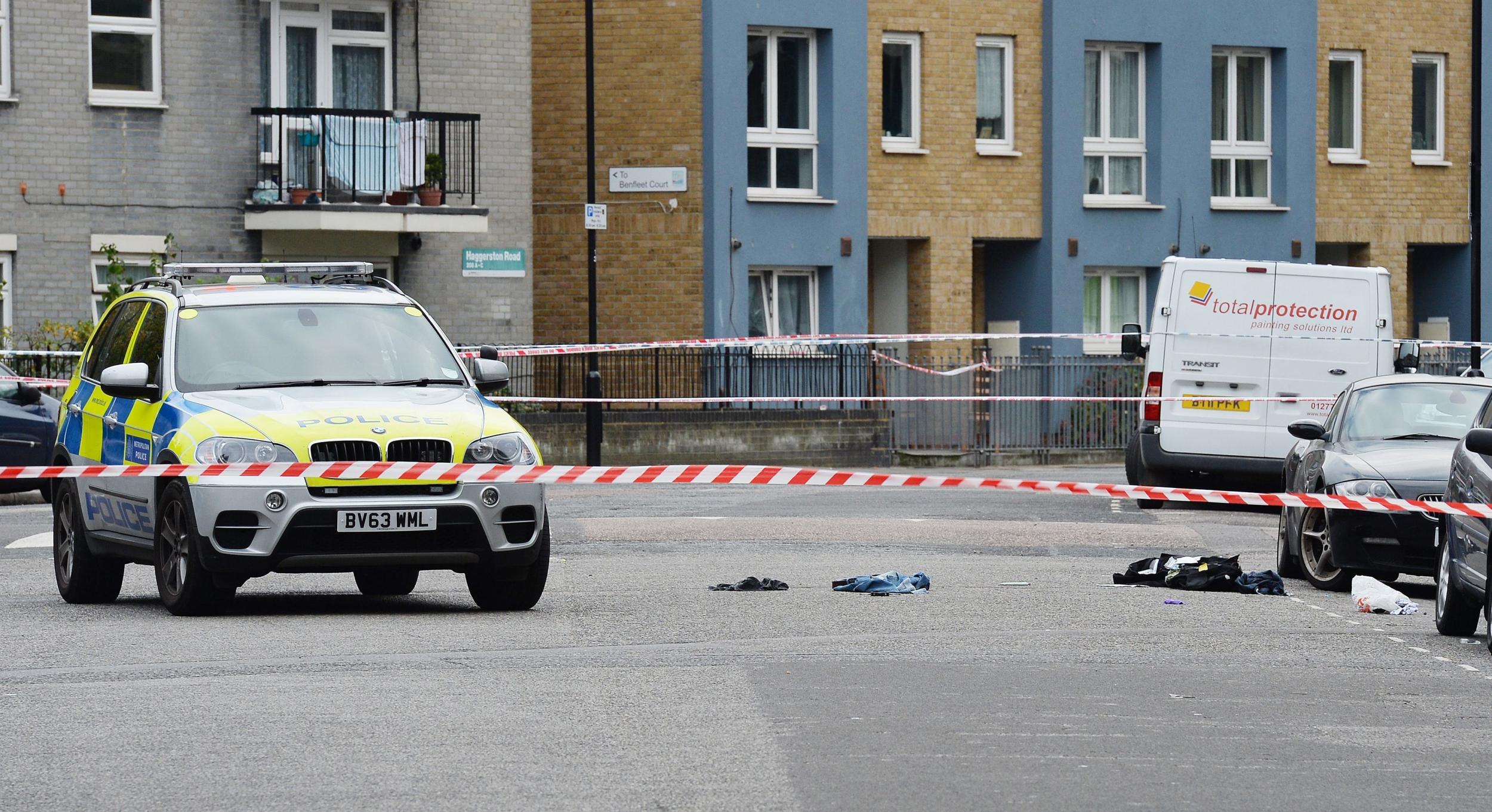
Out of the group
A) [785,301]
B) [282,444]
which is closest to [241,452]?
[282,444]

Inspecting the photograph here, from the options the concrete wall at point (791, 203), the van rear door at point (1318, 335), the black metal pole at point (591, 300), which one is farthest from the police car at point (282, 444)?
the concrete wall at point (791, 203)

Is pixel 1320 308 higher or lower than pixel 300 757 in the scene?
higher

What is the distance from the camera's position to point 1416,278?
126 feet

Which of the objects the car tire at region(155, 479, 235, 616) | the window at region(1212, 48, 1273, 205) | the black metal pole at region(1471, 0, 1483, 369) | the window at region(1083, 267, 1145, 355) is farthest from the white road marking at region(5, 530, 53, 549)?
the window at region(1212, 48, 1273, 205)

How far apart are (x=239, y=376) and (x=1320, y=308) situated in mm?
12471

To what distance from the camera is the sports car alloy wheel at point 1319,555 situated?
13875mm

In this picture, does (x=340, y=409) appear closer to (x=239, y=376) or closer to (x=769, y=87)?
(x=239, y=376)

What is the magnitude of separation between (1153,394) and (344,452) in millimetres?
11842

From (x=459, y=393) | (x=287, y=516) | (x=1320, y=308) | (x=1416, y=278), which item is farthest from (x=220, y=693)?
(x=1416, y=278)

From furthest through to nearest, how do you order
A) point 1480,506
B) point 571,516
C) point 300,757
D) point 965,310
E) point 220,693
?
point 965,310 < point 571,516 < point 1480,506 < point 220,693 < point 300,757

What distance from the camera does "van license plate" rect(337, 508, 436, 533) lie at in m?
10.9

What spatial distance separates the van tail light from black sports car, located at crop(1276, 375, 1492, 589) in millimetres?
5040

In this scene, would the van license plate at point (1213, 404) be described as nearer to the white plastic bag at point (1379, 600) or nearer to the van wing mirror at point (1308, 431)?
the van wing mirror at point (1308, 431)

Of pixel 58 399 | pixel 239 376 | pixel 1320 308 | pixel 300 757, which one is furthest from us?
pixel 58 399
